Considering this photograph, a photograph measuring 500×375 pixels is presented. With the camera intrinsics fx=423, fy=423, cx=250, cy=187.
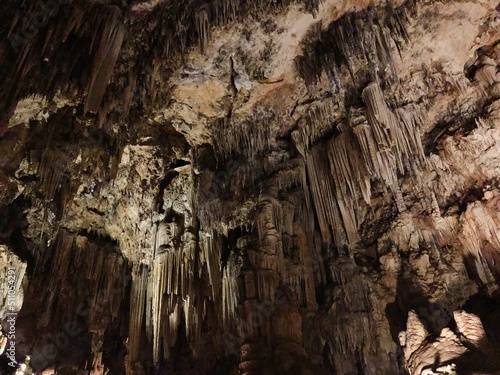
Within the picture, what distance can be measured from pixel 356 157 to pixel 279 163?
1581mm

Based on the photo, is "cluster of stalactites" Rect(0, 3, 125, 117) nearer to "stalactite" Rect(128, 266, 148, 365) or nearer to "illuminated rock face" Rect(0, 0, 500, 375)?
"illuminated rock face" Rect(0, 0, 500, 375)

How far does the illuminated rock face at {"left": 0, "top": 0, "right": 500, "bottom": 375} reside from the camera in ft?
21.2

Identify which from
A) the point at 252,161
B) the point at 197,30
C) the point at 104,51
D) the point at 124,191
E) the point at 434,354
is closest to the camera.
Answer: the point at 434,354

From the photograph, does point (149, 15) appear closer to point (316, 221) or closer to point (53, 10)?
point (53, 10)

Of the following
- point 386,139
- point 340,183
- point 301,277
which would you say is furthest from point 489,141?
point 301,277

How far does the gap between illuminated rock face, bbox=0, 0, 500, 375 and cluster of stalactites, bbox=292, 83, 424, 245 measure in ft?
0.09

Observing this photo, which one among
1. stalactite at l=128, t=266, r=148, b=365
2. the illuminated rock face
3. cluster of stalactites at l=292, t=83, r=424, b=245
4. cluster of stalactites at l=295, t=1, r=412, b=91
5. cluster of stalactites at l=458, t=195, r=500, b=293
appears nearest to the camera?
the illuminated rock face

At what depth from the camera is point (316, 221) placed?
337 inches

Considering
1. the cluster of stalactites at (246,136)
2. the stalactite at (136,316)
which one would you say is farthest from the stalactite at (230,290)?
the stalactite at (136,316)

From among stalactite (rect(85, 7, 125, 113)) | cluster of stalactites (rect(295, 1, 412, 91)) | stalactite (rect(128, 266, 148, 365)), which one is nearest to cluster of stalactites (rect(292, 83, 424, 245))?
cluster of stalactites (rect(295, 1, 412, 91))

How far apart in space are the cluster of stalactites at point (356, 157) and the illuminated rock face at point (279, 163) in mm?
28

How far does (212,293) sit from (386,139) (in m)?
4.73

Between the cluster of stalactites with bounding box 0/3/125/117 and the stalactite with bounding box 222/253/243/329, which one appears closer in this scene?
the cluster of stalactites with bounding box 0/3/125/117

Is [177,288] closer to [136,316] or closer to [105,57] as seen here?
[136,316]
